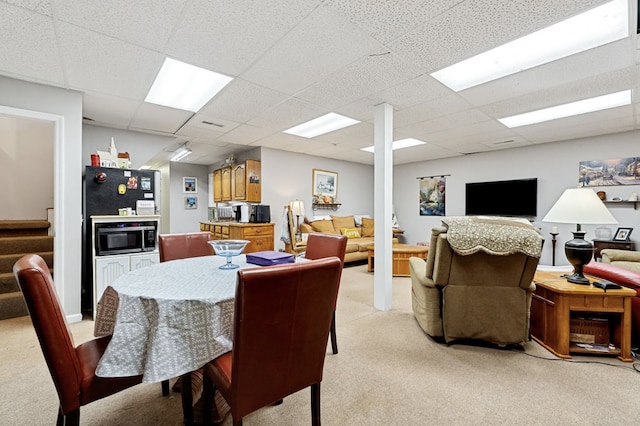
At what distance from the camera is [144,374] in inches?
45.8

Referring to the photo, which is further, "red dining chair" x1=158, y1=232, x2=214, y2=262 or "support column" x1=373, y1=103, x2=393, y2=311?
"support column" x1=373, y1=103, x2=393, y2=311

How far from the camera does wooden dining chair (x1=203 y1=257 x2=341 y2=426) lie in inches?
39.7

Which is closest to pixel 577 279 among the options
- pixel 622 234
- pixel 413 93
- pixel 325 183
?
pixel 413 93

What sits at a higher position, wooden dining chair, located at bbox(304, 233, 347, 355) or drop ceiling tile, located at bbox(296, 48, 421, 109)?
drop ceiling tile, located at bbox(296, 48, 421, 109)

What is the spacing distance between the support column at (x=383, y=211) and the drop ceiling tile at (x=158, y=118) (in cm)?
247

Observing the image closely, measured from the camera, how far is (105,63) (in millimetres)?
2387

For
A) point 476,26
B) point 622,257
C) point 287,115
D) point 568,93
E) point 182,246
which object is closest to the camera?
point 476,26

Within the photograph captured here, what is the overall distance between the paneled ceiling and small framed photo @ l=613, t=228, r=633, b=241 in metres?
1.60

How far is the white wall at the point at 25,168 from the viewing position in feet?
13.2

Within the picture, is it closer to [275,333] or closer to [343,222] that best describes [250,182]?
[343,222]

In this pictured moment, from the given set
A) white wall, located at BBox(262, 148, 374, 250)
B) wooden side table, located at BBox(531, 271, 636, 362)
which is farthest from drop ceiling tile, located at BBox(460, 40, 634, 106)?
white wall, located at BBox(262, 148, 374, 250)

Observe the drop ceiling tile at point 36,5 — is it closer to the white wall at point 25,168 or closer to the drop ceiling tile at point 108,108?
the drop ceiling tile at point 108,108

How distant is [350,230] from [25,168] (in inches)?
221

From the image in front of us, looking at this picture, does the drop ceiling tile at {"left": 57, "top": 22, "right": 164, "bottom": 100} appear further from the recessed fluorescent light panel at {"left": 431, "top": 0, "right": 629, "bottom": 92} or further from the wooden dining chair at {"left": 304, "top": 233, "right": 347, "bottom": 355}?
the recessed fluorescent light panel at {"left": 431, "top": 0, "right": 629, "bottom": 92}
